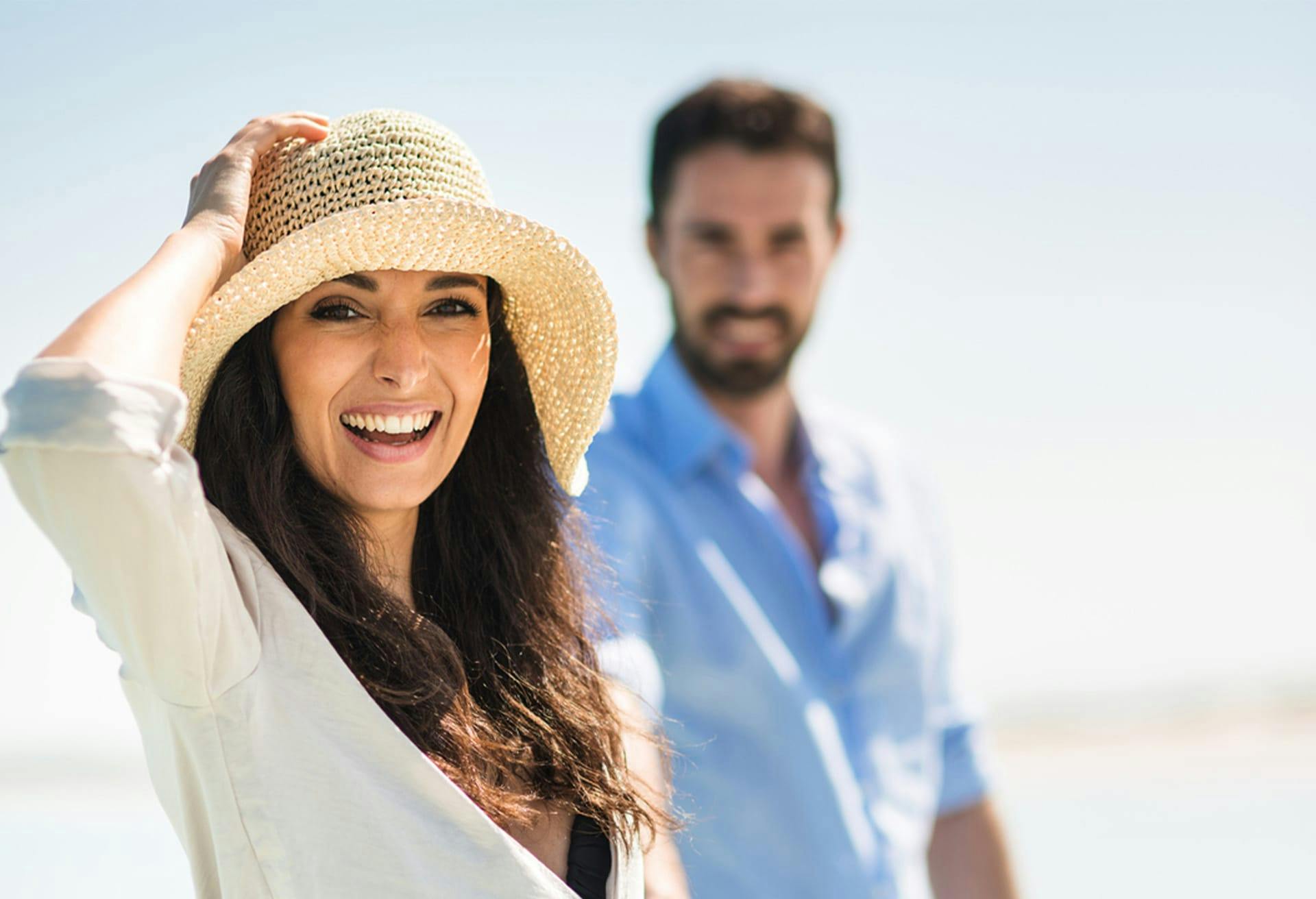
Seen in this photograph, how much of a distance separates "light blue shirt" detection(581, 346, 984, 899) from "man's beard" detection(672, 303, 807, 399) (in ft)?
0.19

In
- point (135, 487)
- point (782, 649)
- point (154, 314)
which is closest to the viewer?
point (135, 487)

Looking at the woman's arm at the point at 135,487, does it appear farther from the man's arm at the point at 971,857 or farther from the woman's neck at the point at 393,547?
the man's arm at the point at 971,857

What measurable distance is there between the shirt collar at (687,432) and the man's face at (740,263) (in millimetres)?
201

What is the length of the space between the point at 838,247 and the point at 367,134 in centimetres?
221

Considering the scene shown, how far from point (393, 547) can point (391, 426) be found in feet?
0.77

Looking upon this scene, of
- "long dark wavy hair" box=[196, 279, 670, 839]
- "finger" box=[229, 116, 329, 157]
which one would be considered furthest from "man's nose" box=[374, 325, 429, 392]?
"finger" box=[229, 116, 329, 157]

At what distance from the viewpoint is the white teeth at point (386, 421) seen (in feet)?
5.62

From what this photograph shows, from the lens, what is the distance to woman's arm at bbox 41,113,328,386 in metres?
1.29

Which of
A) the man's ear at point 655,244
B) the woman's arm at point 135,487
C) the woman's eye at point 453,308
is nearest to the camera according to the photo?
the woman's arm at point 135,487

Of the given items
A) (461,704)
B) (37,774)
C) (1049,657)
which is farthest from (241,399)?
(1049,657)

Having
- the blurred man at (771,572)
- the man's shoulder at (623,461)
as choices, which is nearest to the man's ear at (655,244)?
the blurred man at (771,572)

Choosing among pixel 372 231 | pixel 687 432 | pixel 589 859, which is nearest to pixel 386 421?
pixel 372 231

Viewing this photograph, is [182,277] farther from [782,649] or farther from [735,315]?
[735,315]

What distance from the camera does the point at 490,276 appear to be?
6.12 feet
